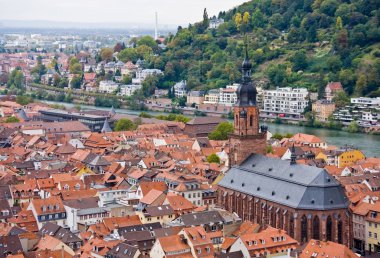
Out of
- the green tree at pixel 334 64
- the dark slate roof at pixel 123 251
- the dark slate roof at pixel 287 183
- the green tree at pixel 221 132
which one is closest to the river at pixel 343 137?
the green tree at pixel 221 132

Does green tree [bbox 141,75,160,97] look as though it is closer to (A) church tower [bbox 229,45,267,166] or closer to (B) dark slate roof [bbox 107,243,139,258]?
(A) church tower [bbox 229,45,267,166]

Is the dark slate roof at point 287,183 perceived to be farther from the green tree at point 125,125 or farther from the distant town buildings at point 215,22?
the distant town buildings at point 215,22

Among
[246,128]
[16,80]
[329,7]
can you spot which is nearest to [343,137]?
[246,128]

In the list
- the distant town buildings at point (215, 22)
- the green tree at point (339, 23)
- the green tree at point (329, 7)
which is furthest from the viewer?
the distant town buildings at point (215, 22)

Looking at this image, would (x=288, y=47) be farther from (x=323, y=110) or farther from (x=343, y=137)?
(x=343, y=137)

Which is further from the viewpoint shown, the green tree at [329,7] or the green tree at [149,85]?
the green tree at [329,7]
